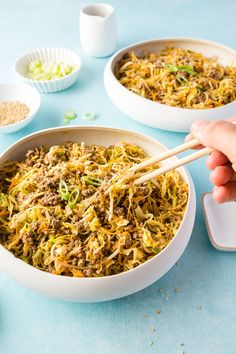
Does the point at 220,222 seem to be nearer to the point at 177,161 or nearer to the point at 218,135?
the point at 177,161

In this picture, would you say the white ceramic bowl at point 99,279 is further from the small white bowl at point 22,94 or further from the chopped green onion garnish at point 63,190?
the small white bowl at point 22,94

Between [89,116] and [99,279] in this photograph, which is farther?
[89,116]

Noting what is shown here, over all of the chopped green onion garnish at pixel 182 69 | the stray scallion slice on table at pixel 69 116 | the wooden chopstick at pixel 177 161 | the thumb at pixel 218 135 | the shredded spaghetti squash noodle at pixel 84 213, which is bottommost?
the stray scallion slice on table at pixel 69 116

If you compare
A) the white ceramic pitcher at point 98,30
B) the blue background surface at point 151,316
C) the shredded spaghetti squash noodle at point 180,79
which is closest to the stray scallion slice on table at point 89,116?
the shredded spaghetti squash noodle at point 180,79

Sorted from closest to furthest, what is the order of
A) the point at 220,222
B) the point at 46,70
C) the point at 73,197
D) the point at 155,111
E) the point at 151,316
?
the point at 151,316, the point at 73,197, the point at 220,222, the point at 155,111, the point at 46,70

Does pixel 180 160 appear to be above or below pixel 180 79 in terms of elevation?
above

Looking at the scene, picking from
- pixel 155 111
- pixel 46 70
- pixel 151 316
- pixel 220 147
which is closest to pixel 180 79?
pixel 155 111

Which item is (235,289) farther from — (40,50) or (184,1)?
(184,1)
